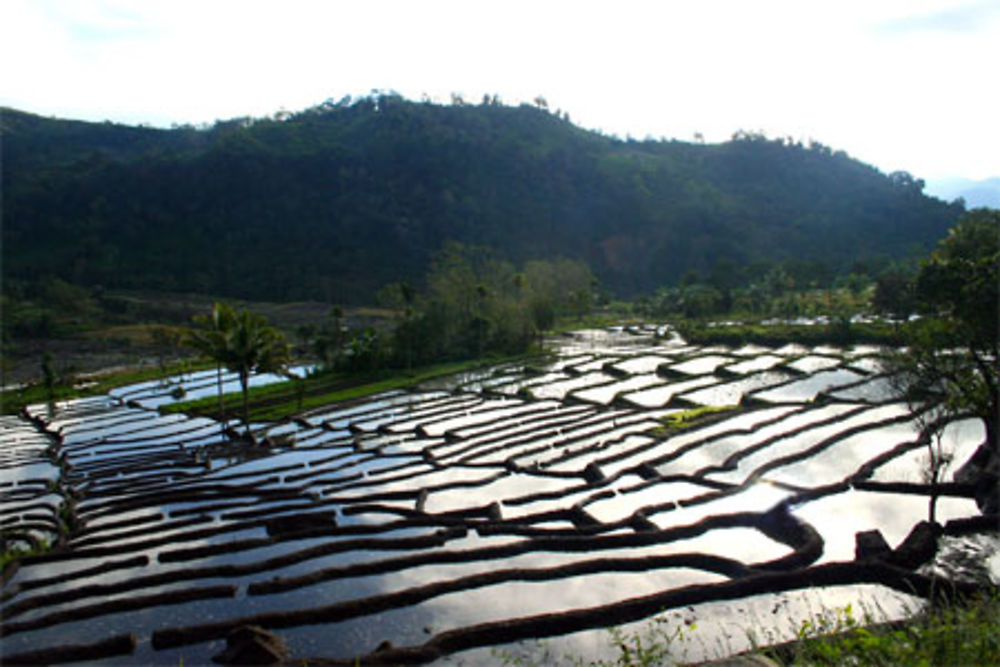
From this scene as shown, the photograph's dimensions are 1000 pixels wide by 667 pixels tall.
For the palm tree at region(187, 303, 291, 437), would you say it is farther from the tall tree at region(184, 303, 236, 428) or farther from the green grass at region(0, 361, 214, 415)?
the green grass at region(0, 361, 214, 415)

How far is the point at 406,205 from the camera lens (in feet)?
460

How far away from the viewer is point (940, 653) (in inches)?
260

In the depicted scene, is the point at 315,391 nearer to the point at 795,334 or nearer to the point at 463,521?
the point at 463,521

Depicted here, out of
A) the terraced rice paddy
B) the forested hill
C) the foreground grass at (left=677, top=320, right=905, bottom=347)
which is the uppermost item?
the forested hill

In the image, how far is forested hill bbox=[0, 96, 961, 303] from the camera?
118 metres

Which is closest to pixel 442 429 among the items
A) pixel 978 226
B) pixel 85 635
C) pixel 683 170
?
pixel 85 635

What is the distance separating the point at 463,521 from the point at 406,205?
12585 cm

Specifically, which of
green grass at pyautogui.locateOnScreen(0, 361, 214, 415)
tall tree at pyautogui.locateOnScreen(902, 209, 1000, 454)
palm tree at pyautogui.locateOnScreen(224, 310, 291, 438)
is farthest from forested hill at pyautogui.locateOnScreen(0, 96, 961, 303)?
tall tree at pyautogui.locateOnScreen(902, 209, 1000, 454)

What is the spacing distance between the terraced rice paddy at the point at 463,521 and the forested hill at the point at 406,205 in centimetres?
8088

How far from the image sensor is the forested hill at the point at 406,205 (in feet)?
388

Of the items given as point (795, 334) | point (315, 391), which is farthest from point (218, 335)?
point (795, 334)

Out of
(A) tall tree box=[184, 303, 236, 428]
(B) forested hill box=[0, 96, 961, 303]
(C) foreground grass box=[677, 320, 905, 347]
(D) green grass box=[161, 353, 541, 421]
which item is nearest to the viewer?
(A) tall tree box=[184, 303, 236, 428]

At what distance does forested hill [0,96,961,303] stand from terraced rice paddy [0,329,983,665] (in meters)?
80.9

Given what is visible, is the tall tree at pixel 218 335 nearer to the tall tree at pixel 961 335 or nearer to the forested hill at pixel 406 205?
the tall tree at pixel 961 335
